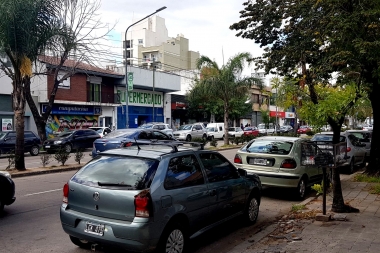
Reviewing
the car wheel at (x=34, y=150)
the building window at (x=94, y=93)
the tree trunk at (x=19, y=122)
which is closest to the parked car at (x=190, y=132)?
the building window at (x=94, y=93)

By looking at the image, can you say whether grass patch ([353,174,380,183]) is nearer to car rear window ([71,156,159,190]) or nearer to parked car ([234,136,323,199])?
parked car ([234,136,323,199])

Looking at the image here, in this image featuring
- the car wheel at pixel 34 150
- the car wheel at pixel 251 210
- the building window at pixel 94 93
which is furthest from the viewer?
the building window at pixel 94 93

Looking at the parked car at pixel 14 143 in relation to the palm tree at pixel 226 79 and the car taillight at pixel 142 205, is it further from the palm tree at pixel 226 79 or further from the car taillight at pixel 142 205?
the car taillight at pixel 142 205

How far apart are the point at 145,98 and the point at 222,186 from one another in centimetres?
4019

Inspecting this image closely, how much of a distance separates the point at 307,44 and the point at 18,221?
32.2ft

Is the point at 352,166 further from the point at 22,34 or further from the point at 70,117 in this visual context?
the point at 70,117

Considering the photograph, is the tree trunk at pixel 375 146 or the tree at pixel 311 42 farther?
the tree trunk at pixel 375 146

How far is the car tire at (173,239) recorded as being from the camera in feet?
15.9

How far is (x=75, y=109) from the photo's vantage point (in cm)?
3625

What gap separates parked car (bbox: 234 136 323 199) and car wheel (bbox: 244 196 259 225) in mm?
2224

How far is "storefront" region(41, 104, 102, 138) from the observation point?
3401 centimetres

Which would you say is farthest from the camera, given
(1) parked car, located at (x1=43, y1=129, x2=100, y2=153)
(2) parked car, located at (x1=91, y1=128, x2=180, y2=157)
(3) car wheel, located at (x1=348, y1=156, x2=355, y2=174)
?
(1) parked car, located at (x1=43, y1=129, x2=100, y2=153)

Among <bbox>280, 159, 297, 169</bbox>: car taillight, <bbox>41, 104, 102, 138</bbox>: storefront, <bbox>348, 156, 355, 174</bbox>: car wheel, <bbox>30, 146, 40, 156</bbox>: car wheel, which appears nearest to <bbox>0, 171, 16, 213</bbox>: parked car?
<bbox>280, 159, 297, 169</bbox>: car taillight

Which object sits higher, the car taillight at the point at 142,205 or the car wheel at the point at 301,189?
the car taillight at the point at 142,205
